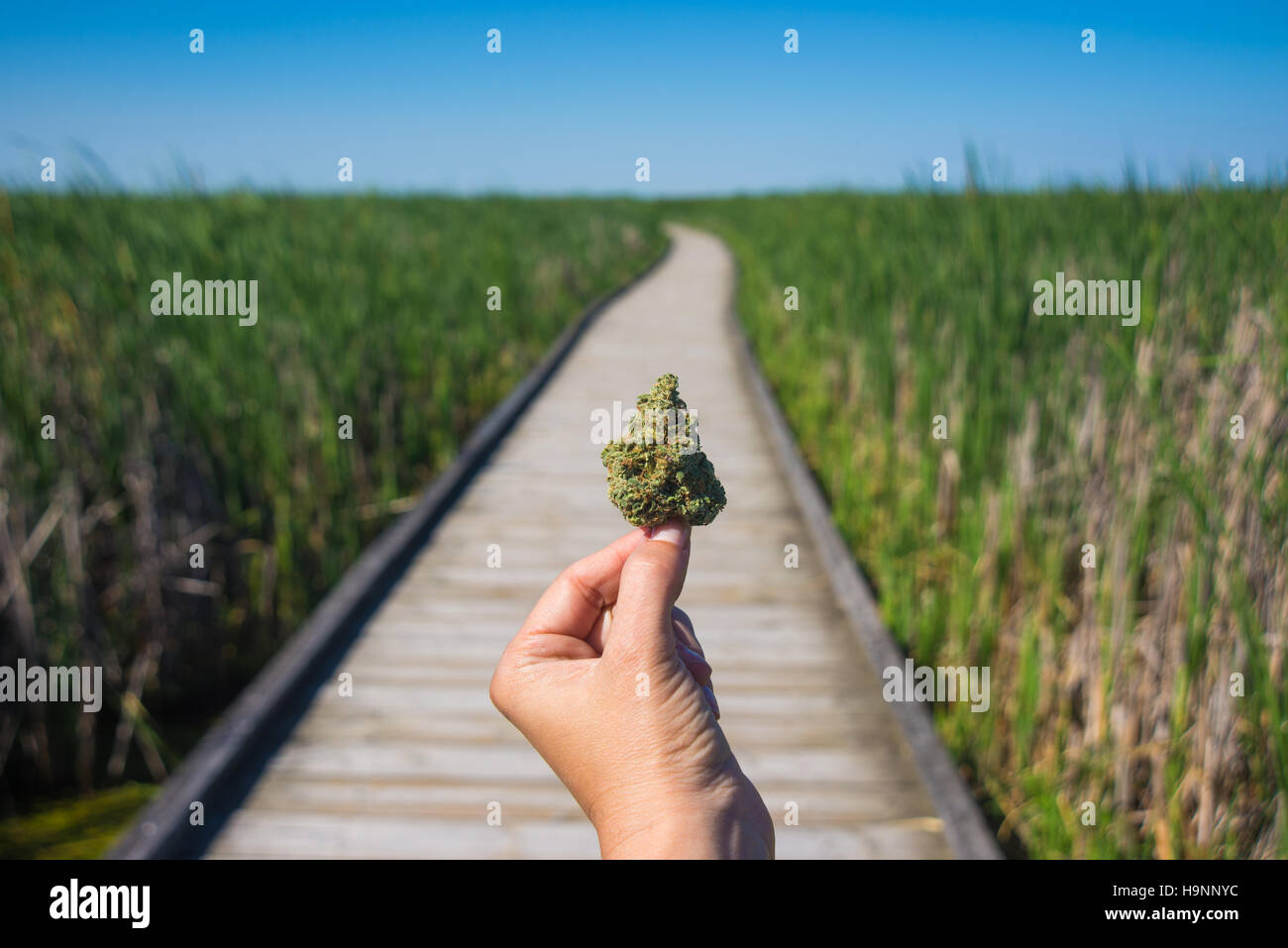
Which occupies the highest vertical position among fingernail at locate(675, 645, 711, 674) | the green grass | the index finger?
the index finger

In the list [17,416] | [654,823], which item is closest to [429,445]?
[17,416]

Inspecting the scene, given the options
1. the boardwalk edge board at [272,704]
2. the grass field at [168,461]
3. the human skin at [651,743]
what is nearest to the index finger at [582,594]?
the human skin at [651,743]

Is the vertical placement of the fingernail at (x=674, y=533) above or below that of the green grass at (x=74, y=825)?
above

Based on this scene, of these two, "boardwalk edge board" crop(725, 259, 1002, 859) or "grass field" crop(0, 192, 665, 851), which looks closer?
"boardwalk edge board" crop(725, 259, 1002, 859)

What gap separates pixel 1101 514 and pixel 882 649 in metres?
0.86

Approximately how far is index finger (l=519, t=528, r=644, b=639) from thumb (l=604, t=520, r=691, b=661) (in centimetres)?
7

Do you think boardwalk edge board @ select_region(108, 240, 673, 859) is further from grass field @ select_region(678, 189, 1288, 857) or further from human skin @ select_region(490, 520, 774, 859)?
grass field @ select_region(678, 189, 1288, 857)

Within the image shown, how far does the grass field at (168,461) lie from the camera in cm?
310

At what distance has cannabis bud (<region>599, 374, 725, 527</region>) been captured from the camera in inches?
28.3

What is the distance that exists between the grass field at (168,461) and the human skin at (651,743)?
8.99 feet

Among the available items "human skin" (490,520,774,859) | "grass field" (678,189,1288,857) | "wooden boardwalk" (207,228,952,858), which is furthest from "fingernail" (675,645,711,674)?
"grass field" (678,189,1288,857)

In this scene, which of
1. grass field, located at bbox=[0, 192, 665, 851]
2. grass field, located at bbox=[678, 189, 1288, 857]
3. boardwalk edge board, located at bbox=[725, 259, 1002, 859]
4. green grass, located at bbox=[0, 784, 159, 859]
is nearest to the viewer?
grass field, located at bbox=[678, 189, 1288, 857]

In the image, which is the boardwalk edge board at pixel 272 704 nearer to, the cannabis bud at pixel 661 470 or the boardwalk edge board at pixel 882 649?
the boardwalk edge board at pixel 882 649

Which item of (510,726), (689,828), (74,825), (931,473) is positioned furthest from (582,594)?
(74,825)
